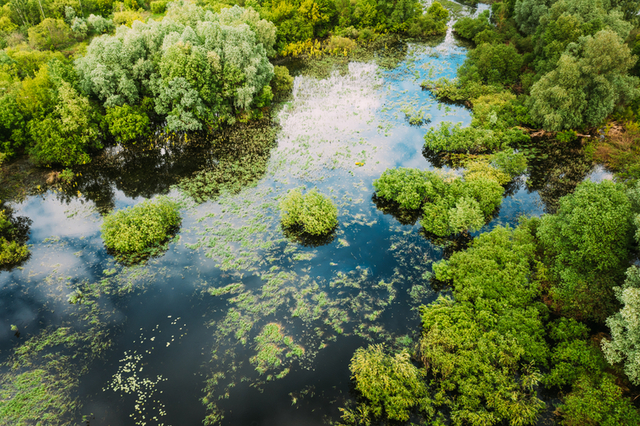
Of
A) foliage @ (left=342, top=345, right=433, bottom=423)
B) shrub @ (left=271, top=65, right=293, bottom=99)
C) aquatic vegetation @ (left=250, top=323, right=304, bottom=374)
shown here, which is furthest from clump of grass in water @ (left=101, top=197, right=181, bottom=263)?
shrub @ (left=271, top=65, right=293, bottom=99)

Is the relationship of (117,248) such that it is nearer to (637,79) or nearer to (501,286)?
(501,286)

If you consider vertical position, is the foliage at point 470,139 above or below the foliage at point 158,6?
below

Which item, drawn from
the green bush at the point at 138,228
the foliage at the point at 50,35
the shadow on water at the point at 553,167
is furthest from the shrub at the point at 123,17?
the shadow on water at the point at 553,167

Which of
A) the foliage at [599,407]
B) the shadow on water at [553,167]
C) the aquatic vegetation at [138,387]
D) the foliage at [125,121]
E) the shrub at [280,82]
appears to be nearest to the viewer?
the foliage at [599,407]

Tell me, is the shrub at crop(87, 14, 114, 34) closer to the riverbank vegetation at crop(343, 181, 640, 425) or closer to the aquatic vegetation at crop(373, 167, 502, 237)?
the aquatic vegetation at crop(373, 167, 502, 237)

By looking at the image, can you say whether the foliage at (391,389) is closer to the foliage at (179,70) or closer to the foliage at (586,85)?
the foliage at (179,70)

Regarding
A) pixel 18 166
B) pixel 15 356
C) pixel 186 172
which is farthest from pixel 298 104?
pixel 15 356

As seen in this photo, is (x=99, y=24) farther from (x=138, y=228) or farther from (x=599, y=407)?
(x=599, y=407)
